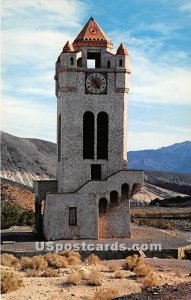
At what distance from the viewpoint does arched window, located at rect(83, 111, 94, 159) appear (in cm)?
3238

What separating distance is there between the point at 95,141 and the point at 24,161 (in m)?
77.9

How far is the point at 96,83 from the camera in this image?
105 ft

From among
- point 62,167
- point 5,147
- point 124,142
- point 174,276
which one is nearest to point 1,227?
point 62,167

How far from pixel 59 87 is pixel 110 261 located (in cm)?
1091

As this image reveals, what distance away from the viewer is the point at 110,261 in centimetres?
2581

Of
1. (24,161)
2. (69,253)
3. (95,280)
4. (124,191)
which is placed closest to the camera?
(95,280)

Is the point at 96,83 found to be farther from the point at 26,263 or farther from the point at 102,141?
the point at 26,263

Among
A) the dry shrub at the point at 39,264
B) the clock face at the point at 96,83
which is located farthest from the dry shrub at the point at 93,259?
the clock face at the point at 96,83

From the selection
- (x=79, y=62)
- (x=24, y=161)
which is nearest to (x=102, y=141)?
(x=79, y=62)

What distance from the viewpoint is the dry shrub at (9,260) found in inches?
930

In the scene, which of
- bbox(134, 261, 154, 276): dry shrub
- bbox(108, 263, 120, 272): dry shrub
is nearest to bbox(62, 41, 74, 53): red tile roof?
bbox(108, 263, 120, 272): dry shrub

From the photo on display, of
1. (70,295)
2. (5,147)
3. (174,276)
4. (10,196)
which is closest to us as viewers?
(70,295)

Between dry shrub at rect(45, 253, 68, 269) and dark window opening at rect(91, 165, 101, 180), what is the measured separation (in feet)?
27.7

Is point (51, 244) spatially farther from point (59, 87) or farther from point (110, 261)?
point (59, 87)
